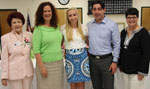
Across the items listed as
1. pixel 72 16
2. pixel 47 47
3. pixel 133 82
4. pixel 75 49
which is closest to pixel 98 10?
pixel 72 16

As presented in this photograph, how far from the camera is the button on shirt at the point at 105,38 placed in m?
1.78

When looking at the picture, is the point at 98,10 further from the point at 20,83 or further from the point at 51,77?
the point at 20,83

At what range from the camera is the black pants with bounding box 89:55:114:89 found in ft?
6.03

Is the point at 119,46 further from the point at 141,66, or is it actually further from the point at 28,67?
the point at 28,67

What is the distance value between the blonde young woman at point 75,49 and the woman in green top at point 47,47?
0.45 ft

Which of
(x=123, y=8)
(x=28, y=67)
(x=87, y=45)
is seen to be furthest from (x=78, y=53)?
(x=123, y=8)

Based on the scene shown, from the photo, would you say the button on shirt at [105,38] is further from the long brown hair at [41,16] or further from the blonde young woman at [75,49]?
the long brown hair at [41,16]

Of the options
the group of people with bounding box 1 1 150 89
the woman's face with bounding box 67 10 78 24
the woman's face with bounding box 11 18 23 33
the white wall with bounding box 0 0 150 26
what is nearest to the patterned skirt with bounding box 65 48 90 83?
the group of people with bounding box 1 1 150 89

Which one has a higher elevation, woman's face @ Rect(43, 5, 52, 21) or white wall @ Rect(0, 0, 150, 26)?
white wall @ Rect(0, 0, 150, 26)

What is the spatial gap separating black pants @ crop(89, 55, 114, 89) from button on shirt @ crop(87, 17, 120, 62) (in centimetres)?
10

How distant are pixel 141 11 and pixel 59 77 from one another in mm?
3879

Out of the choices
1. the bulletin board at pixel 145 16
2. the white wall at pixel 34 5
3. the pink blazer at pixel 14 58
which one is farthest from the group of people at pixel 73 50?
the bulletin board at pixel 145 16

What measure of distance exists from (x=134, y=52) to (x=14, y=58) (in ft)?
4.80

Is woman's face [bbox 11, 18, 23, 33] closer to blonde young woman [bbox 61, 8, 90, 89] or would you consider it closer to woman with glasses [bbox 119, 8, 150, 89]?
blonde young woman [bbox 61, 8, 90, 89]
